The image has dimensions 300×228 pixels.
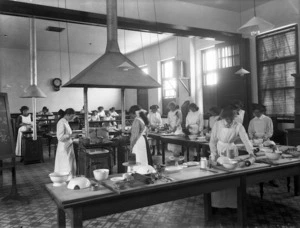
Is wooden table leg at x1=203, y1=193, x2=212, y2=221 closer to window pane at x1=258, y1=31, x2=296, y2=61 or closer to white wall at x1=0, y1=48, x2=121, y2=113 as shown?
window pane at x1=258, y1=31, x2=296, y2=61

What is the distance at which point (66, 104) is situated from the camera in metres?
15.8

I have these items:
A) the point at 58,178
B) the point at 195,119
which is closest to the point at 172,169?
the point at 58,178

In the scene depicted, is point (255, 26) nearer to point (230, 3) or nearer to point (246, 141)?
point (246, 141)

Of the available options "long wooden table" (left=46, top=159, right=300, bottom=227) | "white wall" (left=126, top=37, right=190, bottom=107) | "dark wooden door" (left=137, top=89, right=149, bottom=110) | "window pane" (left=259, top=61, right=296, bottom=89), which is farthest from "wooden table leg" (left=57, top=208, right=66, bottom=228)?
"dark wooden door" (left=137, top=89, right=149, bottom=110)

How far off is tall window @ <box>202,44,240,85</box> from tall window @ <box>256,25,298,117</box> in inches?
28.9

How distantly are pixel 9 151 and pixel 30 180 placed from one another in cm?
181

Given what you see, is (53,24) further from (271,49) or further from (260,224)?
(260,224)

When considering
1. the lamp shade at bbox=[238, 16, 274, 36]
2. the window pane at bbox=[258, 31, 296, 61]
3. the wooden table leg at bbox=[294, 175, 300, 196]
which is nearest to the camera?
the lamp shade at bbox=[238, 16, 274, 36]

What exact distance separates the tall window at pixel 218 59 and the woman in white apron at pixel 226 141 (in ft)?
16.8

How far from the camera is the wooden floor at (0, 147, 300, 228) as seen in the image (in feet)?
13.0

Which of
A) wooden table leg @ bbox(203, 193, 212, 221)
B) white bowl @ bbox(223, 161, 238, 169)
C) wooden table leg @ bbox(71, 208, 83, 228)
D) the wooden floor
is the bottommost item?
the wooden floor

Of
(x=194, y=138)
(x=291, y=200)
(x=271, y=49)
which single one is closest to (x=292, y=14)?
(x=271, y=49)

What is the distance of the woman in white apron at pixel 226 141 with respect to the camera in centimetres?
401

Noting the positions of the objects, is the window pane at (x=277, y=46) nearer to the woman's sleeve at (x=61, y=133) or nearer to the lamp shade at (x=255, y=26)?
the lamp shade at (x=255, y=26)
